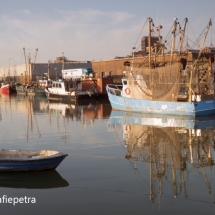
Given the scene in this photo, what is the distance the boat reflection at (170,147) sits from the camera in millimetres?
11766

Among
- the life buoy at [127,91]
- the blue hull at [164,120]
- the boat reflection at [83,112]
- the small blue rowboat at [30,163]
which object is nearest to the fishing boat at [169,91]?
the life buoy at [127,91]

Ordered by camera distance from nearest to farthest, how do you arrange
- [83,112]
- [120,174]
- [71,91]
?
[120,174]
[83,112]
[71,91]

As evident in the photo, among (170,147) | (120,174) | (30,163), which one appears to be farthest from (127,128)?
(30,163)

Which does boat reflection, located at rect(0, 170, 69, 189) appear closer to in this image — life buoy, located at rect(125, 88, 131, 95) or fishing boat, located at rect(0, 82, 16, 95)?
life buoy, located at rect(125, 88, 131, 95)

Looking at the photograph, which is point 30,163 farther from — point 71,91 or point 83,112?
point 71,91

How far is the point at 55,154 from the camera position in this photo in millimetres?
12375

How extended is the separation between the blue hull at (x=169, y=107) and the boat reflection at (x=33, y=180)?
52.4 ft

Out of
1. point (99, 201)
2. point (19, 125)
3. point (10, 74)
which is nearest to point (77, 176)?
point (99, 201)

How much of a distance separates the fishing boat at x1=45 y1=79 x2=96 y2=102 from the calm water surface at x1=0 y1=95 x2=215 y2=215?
77.6 ft

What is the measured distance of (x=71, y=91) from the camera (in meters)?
46.5

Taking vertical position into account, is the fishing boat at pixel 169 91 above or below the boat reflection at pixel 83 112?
above

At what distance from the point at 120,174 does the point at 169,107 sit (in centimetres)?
1603

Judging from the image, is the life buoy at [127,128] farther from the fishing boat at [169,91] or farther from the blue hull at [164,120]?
the fishing boat at [169,91]

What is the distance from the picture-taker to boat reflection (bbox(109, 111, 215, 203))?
38.6ft
